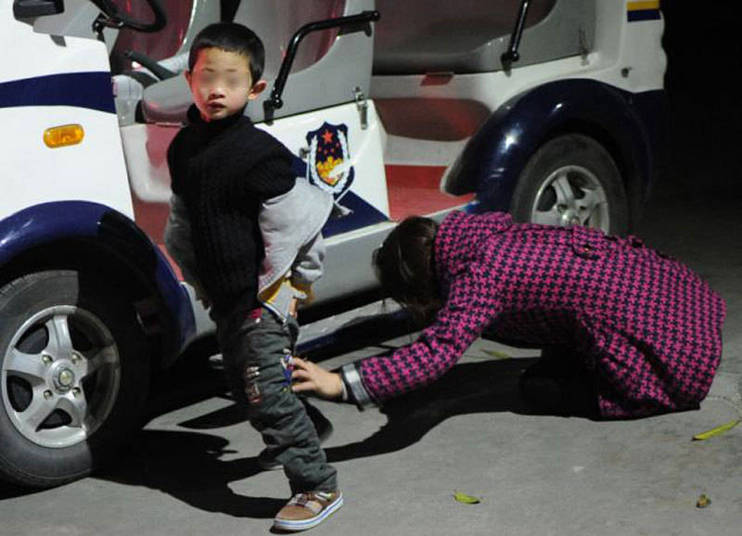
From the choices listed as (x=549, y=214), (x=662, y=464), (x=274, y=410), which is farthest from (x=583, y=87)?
(x=274, y=410)

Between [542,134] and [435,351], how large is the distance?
5.98 ft

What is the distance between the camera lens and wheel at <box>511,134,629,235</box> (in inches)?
231

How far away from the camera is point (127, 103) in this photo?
5223mm

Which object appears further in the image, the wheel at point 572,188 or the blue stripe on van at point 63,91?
the wheel at point 572,188

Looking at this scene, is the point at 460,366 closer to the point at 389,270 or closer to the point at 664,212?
the point at 389,270

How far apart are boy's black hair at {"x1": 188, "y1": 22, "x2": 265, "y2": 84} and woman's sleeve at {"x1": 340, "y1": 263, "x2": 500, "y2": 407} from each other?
0.92 meters

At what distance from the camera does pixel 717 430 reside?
4.59m

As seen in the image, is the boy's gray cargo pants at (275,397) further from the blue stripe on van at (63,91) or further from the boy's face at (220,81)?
the blue stripe on van at (63,91)

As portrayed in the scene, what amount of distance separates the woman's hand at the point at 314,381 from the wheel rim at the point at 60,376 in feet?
2.48

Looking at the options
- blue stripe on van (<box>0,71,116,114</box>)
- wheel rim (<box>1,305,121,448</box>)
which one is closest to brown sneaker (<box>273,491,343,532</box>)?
wheel rim (<box>1,305,121,448</box>)

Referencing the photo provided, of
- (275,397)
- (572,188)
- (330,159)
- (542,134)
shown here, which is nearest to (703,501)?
(275,397)

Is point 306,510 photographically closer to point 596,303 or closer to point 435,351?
point 435,351

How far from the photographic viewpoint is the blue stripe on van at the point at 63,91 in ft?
13.8

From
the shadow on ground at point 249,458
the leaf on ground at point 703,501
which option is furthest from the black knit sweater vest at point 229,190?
the leaf on ground at point 703,501
